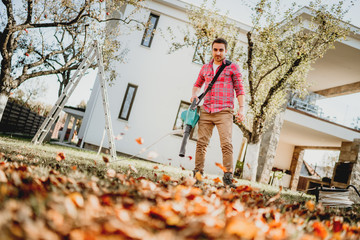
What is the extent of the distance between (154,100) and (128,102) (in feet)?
3.69

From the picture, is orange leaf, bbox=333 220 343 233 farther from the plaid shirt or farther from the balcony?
the balcony

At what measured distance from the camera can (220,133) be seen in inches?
140

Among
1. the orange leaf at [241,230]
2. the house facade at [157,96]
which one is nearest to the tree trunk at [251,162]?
the house facade at [157,96]

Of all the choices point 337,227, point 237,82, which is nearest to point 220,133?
point 237,82

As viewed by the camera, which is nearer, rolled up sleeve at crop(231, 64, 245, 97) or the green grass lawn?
the green grass lawn

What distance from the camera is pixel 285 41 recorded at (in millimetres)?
8469

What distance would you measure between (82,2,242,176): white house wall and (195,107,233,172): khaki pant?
6.61 metres

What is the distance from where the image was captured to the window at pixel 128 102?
33.3 feet

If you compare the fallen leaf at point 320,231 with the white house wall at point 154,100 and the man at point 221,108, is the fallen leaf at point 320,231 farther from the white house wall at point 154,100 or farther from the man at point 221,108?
the white house wall at point 154,100

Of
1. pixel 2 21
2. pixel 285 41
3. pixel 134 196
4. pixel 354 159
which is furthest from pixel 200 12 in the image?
pixel 354 159

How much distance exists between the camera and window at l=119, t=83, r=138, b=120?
10.1 metres

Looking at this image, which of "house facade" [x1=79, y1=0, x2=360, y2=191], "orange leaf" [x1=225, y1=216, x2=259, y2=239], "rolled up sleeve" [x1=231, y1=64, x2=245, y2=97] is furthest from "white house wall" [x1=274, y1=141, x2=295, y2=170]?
"orange leaf" [x1=225, y1=216, x2=259, y2=239]

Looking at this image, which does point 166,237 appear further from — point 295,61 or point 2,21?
point 2,21

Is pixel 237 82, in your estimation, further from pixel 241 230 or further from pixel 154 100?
pixel 154 100
